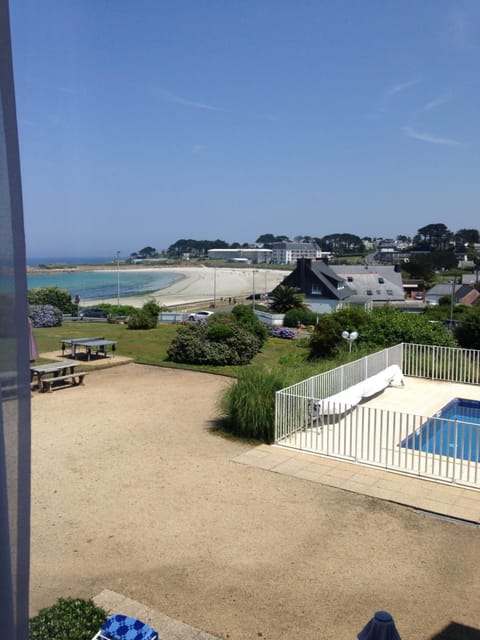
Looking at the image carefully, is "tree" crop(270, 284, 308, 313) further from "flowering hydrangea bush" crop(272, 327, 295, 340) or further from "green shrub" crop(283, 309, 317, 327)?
"flowering hydrangea bush" crop(272, 327, 295, 340)

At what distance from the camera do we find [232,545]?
20.7ft

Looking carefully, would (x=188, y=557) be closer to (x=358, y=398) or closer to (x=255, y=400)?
(x=255, y=400)

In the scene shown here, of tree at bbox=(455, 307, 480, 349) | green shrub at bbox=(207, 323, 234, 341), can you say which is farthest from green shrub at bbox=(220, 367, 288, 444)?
tree at bbox=(455, 307, 480, 349)

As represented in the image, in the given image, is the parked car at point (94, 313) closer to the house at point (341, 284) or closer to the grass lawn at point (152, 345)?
the grass lawn at point (152, 345)

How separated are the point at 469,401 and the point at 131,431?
7.42 m

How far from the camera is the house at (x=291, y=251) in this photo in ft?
558

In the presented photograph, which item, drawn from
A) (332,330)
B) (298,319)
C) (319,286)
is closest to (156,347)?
(332,330)

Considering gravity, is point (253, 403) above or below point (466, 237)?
below

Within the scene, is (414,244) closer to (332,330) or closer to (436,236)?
(436,236)

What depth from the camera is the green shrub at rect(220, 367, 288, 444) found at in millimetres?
10055

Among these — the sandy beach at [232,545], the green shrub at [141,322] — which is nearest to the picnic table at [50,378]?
the sandy beach at [232,545]

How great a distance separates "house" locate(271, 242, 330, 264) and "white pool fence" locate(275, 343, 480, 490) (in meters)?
157

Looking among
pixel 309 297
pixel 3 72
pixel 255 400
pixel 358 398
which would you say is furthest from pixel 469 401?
pixel 309 297

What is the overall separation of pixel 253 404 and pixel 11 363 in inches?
350
